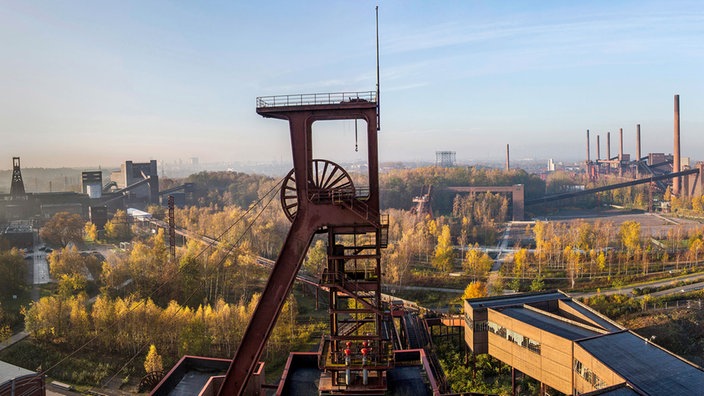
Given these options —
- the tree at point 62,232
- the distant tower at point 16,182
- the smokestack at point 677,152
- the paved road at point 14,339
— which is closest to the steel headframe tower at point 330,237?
the paved road at point 14,339

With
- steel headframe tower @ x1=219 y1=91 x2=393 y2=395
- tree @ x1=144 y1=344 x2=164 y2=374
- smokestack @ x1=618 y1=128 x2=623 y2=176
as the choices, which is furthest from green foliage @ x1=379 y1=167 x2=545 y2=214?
steel headframe tower @ x1=219 y1=91 x2=393 y2=395

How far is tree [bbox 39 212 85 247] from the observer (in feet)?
113

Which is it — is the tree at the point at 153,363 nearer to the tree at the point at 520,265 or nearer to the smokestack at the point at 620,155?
the tree at the point at 520,265

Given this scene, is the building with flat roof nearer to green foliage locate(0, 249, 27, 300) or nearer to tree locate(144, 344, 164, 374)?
tree locate(144, 344, 164, 374)

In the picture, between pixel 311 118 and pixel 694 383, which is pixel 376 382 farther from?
pixel 694 383

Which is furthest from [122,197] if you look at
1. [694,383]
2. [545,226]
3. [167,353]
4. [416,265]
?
[694,383]

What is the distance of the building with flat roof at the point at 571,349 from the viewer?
37.5 feet

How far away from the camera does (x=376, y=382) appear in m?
9.18

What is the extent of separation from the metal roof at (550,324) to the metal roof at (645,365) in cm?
93

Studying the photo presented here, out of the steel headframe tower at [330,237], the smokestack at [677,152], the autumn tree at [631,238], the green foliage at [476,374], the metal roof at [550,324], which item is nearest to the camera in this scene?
the steel headframe tower at [330,237]

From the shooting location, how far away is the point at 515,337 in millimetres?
15711

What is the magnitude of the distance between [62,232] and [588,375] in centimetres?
3496

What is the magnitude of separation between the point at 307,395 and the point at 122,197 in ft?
153

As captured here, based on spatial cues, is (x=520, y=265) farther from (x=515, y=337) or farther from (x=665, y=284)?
(x=515, y=337)
